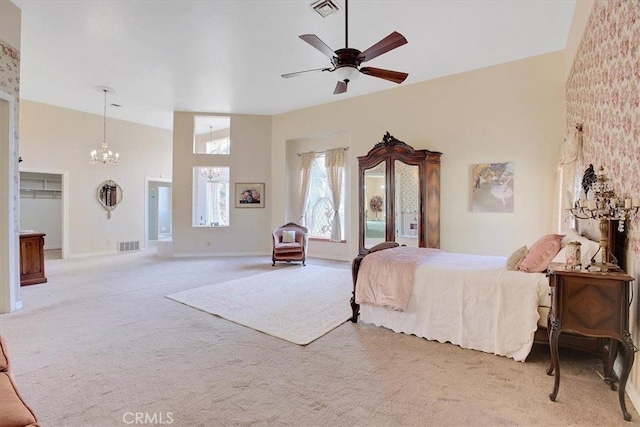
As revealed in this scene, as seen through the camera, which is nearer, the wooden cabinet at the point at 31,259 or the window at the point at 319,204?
the wooden cabinet at the point at 31,259

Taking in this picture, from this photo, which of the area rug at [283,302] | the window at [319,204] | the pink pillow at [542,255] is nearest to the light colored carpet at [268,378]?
the area rug at [283,302]

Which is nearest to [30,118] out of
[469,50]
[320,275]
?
[320,275]

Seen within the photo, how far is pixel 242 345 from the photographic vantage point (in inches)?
111

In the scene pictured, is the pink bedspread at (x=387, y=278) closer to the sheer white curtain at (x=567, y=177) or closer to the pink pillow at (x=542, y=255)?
the pink pillow at (x=542, y=255)

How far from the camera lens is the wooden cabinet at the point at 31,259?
5.00 m

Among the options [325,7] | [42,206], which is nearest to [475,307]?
[325,7]

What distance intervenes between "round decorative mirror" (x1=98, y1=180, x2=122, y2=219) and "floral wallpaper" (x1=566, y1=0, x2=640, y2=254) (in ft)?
31.4

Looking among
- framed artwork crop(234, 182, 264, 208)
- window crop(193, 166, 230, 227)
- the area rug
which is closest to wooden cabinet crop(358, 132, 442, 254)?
the area rug

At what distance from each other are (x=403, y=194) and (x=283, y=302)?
2812 mm

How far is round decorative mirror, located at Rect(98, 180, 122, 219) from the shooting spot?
8.16 metres

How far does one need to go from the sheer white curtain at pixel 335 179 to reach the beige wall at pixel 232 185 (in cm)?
150

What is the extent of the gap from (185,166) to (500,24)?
679 centimetres

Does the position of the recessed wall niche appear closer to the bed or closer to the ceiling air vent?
the ceiling air vent

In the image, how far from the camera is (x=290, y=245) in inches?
257
